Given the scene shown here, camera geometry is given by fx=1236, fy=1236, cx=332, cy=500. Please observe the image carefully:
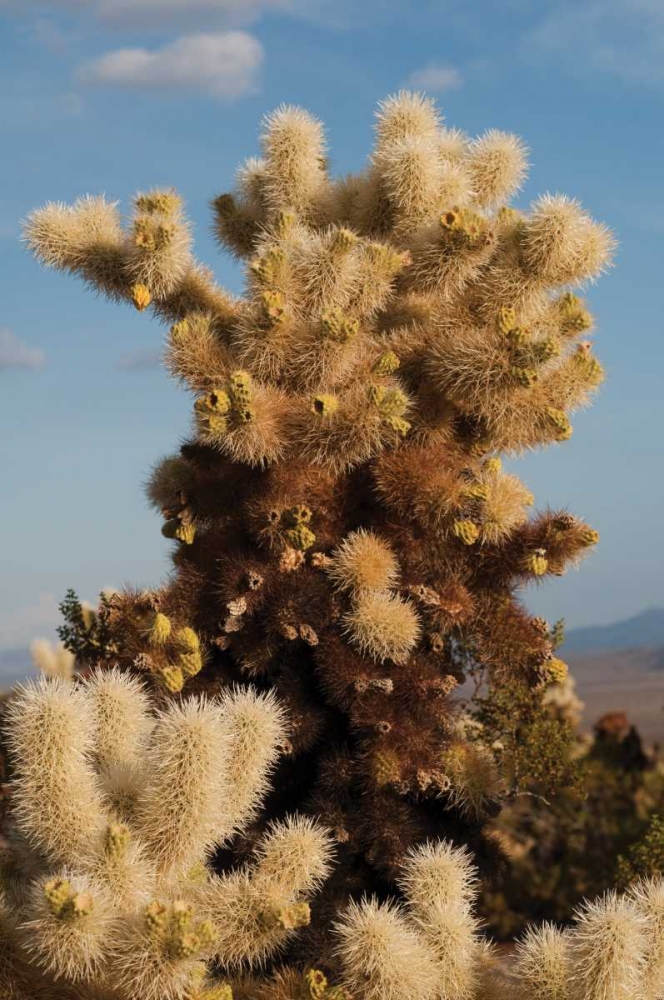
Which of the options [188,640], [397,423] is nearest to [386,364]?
[397,423]

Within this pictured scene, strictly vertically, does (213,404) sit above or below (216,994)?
above

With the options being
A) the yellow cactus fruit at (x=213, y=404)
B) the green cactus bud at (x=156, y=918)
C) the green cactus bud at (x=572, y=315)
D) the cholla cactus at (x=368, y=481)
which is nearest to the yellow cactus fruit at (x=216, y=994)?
the green cactus bud at (x=156, y=918)

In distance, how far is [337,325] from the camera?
5.40 m

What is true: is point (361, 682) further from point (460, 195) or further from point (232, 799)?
point (460, 195)

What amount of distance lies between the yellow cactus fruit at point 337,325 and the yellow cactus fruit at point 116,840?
7.46ft

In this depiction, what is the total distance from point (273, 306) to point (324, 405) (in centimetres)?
50

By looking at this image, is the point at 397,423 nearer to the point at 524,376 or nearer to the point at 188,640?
the point at 524,376

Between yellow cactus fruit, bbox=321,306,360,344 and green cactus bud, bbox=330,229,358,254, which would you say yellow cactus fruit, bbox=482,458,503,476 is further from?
green cactus bud, bbox=330,229,358,254

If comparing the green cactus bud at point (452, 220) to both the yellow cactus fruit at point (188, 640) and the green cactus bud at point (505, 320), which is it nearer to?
the green cactus bud at point (505, 320)

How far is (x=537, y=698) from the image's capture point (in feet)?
24.5

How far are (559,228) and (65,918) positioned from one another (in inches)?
143

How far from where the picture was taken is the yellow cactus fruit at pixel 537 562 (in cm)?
586

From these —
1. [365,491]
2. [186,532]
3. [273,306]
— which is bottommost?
[365,491]

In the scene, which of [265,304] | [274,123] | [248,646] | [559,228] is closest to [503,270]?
[559,228]
